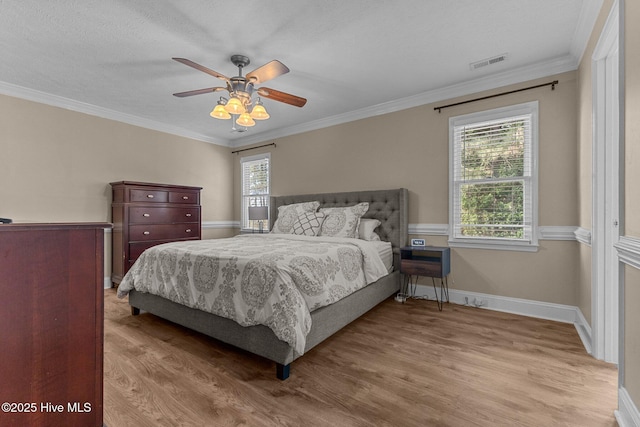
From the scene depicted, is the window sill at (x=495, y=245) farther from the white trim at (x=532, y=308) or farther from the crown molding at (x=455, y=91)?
the crown molding at (x=455, y=91)

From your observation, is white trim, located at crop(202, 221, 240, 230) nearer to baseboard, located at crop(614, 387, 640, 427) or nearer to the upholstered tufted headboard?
the upholstered tufted headboard

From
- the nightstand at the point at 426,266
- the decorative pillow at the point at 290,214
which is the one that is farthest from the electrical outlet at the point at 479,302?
the decorative pillow at the point at 290,214

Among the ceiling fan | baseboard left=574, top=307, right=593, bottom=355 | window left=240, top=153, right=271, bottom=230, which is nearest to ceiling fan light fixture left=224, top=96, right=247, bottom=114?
the ceiling fan

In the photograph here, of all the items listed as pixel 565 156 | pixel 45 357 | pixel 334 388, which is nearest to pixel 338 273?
pixel 334 388

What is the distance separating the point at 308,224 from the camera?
4.02 m

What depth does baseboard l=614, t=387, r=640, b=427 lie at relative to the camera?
1.34m

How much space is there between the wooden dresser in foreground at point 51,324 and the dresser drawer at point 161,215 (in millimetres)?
3293

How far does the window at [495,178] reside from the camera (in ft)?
10.1

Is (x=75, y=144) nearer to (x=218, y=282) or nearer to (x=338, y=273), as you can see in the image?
(x=218, y=282)

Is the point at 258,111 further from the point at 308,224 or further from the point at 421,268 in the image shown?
the point at 421,268

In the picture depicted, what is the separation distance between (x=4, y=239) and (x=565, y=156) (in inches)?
160

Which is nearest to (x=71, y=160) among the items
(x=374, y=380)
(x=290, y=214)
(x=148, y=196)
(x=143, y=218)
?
(x=148, y=196)

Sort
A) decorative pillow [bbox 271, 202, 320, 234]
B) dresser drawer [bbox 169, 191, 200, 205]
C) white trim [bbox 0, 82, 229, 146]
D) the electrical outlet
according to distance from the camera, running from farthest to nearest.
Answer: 1. dresser drawer [bbox 169, 191, 200, 205]
2. decorative pillow [bbox 271, 202, 320, 234]
3. white trim [bbox 0, 82, 229, 146]
4. the electrical outlet

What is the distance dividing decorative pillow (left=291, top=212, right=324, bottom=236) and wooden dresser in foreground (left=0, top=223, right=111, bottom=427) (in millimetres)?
2820
